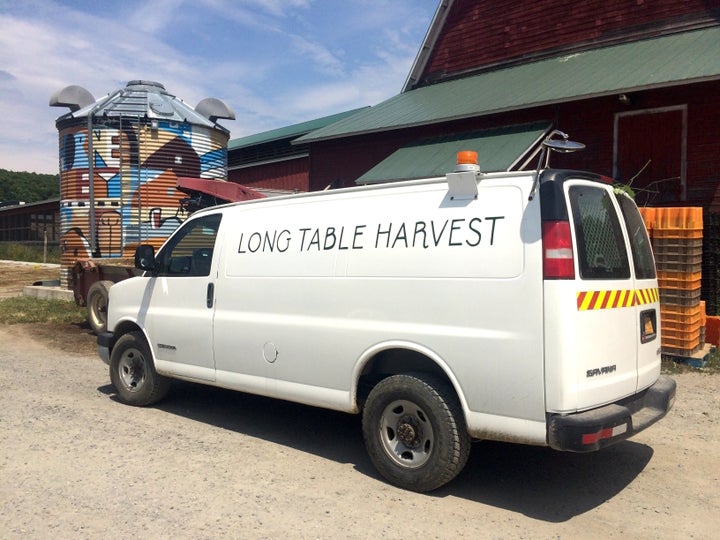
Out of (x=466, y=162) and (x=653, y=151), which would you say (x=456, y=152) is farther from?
(x=466, y=162)

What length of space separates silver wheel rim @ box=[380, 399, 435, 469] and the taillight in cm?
131

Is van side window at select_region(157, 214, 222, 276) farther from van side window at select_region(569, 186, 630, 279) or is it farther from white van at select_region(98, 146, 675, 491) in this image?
van side window at select_region(569, 186, 630, 279)

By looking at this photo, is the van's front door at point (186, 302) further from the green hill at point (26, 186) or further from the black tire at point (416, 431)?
the green hill at point (26, 186)

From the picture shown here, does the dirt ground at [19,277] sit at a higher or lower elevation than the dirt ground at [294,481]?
higher

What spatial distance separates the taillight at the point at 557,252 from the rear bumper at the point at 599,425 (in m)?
0.85

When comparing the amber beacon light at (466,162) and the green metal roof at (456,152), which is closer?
the amber beacon light at (466,162)

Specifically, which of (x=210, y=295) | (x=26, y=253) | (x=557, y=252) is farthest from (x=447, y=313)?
(x=26, y=253)

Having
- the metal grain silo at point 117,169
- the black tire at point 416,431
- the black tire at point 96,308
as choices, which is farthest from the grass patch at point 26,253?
the black tire at point 416,431

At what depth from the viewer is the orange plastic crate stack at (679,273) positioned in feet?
28.2

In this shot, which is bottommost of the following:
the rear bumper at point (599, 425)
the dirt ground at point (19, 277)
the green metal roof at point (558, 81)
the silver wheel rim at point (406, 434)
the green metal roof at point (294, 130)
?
the silver wheel rim at point (406, 434)

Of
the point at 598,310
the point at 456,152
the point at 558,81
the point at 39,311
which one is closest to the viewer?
the point at 598,310

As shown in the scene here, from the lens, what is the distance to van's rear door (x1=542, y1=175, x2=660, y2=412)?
12.8 feet

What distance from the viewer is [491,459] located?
→ 529cm

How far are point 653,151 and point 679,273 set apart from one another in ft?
17.6
